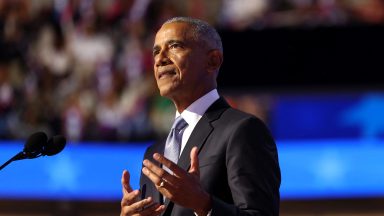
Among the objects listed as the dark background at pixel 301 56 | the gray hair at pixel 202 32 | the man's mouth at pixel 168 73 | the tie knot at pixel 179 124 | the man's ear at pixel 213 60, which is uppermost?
the dark background at pixel 301 56

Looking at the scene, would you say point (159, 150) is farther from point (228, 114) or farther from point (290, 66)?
point (290, 66)

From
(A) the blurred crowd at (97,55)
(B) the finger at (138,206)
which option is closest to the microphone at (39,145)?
(B) the finger at (138,206)

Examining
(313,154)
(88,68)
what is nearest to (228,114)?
(313,154)

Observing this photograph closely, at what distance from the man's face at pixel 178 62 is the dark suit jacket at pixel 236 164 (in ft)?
0.40

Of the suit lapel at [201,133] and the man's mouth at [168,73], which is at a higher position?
the man's mouth at [168,73]

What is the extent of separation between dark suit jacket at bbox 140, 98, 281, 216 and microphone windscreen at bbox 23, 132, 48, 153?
0.41m

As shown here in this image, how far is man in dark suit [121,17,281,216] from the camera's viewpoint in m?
1.89

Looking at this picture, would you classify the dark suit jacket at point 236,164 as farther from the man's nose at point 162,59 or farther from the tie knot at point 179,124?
the man's nose at point 162,59

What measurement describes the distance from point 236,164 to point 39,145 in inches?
23.5

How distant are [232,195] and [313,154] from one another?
4505 millimetres

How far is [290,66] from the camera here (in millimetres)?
6754

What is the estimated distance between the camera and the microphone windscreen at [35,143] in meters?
2.23

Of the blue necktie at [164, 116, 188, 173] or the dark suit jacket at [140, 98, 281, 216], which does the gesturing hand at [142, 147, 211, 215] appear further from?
the blue necktie at [164, 116, 188, 173]

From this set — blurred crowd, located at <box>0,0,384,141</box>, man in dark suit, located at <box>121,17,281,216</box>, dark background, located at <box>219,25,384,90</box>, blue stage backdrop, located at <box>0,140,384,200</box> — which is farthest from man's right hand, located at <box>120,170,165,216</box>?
blurred crowd, located at <box>0,0,384,141</box>
